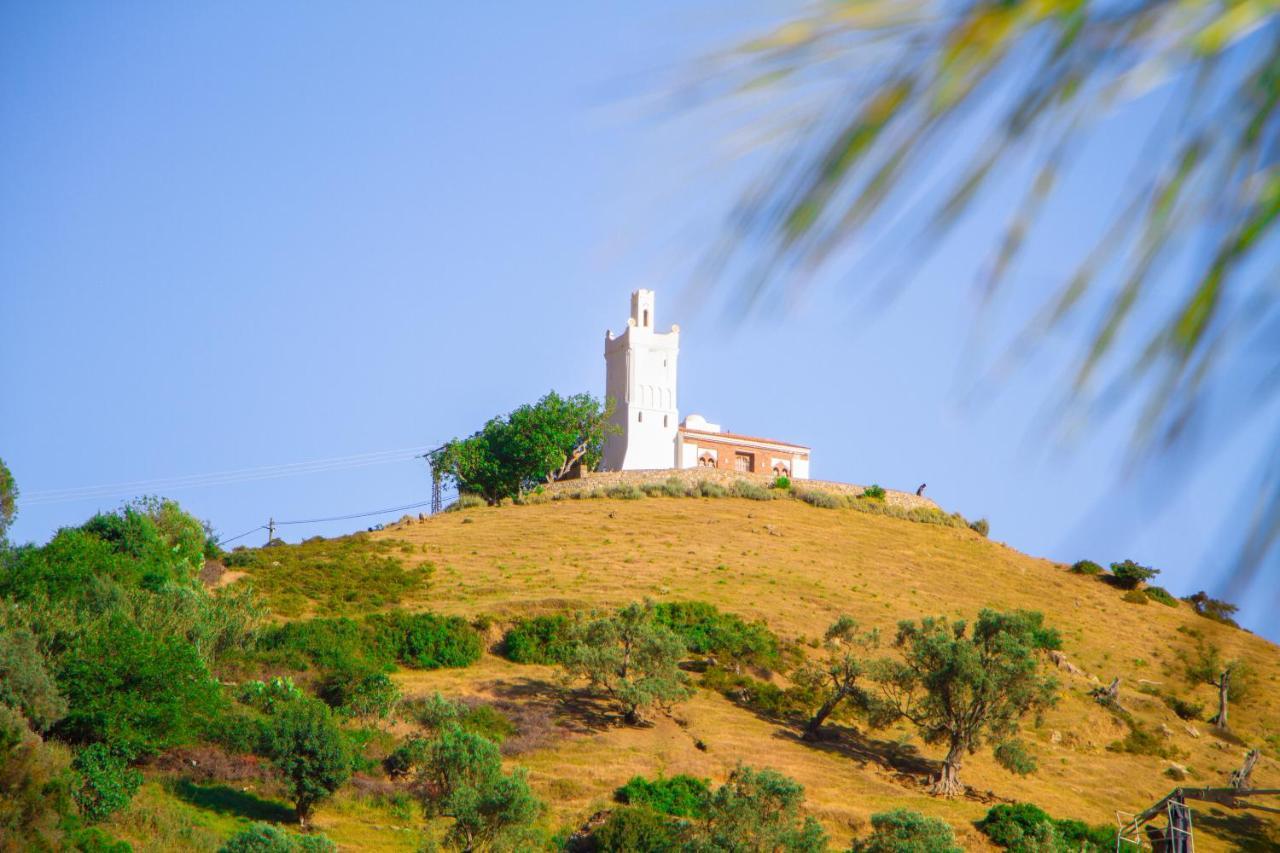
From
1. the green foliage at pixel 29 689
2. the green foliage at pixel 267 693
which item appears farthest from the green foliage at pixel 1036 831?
the green foliage at pixel 29 689

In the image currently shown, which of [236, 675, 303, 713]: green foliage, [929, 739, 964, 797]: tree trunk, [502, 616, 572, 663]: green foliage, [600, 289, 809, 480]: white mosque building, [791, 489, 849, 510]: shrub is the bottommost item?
[929, 739, 964, 797]: tree trunk

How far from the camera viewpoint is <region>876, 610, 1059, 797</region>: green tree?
22984 millimetres

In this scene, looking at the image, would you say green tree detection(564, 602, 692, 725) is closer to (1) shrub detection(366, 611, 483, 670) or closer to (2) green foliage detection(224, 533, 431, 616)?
(1) shrub detection(366, 611, 483, 670)

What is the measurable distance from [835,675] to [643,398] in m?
38.0

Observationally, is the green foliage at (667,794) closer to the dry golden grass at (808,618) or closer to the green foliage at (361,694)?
the dry golden grass at (808,618)

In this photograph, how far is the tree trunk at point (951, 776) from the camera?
2212 cm

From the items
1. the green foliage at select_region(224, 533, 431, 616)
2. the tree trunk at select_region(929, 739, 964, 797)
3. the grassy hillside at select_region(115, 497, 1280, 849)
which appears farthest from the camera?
the green foliage at select_region(224, 533, 431, 616)

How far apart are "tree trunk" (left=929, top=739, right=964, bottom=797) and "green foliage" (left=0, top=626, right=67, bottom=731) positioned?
14.3 metres

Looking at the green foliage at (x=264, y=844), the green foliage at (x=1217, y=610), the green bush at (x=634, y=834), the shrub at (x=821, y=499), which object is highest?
the shrub at (x=821, y=499)

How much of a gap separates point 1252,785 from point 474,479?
40573 mm

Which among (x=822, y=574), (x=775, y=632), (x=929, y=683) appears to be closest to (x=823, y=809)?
(x=929, y=683)

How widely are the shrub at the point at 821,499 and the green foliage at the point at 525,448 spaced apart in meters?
11.7

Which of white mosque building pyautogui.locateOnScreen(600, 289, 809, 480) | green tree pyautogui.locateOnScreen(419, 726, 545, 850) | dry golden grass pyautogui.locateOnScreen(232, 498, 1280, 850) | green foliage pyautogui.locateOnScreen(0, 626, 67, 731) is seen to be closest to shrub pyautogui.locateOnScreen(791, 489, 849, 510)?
dry golden grass pyautogui.locateOnScreen(232, 498, 1280, 850)

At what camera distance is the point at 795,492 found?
54.9m
